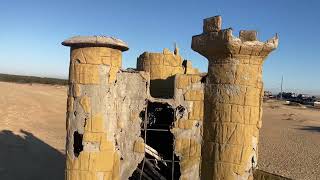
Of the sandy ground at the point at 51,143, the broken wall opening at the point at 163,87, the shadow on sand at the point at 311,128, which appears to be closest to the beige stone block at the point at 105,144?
the broken wall opening at the point at 163,87

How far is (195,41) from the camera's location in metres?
10.2

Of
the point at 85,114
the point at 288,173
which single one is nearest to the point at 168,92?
the point at 85,114

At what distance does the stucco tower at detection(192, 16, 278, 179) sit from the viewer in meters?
9.59

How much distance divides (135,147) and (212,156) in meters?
1.97

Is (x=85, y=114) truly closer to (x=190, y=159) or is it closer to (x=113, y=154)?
(x=113, y=154)

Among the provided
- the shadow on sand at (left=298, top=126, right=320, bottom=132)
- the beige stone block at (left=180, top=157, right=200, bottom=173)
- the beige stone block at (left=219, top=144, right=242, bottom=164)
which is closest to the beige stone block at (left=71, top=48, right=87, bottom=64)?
the beige stone block at (left=180, top=157, right=200, bottom=173)

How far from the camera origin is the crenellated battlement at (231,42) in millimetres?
9438

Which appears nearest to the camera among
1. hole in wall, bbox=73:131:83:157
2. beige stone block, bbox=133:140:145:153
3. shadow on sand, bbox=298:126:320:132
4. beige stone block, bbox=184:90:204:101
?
hole in wall, bbox=73:131:83:157

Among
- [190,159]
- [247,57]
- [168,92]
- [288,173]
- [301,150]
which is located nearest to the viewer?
[247,57]

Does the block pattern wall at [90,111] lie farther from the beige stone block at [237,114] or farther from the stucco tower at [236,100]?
the beige stone block at [237,114]

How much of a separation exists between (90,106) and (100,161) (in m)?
1.31

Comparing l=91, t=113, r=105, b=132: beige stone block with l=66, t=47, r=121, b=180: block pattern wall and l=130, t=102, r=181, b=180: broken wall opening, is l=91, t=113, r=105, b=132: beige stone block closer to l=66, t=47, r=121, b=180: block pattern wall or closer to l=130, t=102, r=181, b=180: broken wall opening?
l=66, t=47, r=121, b=180: block pattern wall

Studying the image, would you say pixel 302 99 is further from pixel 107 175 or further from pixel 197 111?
pixel 107 175

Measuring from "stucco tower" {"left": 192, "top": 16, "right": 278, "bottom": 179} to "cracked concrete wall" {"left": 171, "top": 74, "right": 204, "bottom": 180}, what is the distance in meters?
0.55
